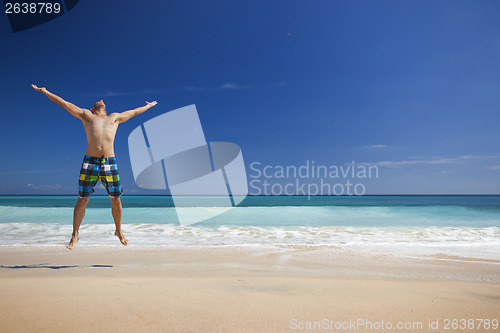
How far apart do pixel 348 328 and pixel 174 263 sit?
2856 mm

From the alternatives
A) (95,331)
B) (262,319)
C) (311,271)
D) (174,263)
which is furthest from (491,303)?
(174,263)

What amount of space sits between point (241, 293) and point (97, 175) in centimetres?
218

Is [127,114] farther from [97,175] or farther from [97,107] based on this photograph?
[97,175]

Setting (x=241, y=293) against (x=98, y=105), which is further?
(x=98, y=105)

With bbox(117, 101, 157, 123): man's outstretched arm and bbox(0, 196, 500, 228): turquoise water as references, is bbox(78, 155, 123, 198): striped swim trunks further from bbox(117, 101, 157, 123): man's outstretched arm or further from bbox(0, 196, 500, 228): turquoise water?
bbox(0, 196, 500, 228): turquoise water

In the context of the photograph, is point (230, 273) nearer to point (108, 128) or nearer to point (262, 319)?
point (262, 319)

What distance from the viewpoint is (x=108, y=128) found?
12.4 feet

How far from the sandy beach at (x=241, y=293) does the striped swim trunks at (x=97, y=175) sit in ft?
3.24

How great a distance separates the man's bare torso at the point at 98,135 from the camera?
3723mm

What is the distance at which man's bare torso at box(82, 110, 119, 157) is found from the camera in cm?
372

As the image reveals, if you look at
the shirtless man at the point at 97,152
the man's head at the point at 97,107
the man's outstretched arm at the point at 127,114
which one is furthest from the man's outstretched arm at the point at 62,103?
the man's outstretched arm at the point at 127,114

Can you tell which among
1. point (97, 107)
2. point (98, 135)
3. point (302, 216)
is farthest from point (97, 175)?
point (302, 216)

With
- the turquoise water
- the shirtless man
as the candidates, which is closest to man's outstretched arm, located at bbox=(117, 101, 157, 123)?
the shirtless man

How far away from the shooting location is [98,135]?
12.2ft
